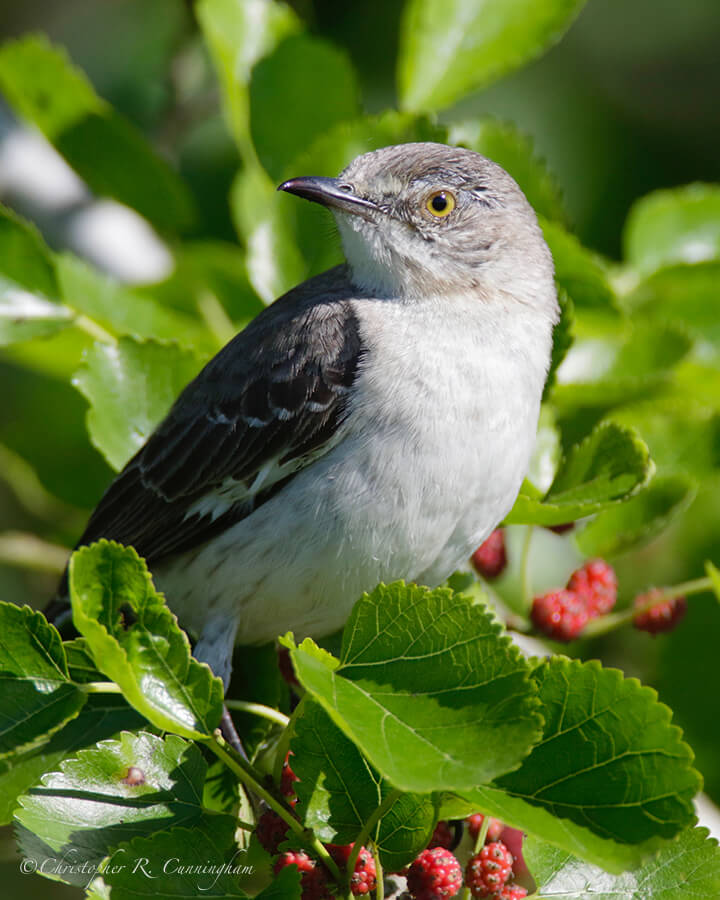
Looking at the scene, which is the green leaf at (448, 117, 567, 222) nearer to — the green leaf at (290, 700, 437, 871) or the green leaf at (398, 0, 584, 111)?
the green leaf at (398, 0, 584, 111)

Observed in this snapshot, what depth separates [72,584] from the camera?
6.92 ft

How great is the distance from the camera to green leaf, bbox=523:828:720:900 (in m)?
2.35

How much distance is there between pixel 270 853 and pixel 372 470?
105cm

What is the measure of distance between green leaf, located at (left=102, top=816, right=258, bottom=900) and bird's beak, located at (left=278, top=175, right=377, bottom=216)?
1945mm

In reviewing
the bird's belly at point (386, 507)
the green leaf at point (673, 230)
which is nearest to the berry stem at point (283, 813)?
the bird's belly at point (386, 507)

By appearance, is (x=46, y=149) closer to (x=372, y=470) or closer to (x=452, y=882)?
(x=372, y=470)

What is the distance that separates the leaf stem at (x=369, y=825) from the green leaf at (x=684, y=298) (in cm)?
234

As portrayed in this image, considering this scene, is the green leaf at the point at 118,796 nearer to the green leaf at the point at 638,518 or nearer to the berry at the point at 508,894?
the berry at the point at 508,894

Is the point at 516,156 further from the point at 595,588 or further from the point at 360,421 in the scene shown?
the point at 595,588

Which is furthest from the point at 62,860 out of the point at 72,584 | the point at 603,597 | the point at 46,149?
the point at 46,149

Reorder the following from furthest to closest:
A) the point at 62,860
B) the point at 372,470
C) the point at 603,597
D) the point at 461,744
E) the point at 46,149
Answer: the point at 46,149, the point at 603,597, the point at 372,470, the point at 62,860, the point at 461,744

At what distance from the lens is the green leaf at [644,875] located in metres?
2.35

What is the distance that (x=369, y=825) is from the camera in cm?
225

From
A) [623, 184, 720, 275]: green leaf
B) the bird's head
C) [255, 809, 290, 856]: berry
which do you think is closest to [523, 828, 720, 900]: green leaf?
[255, 809, 290, 856]: berry
